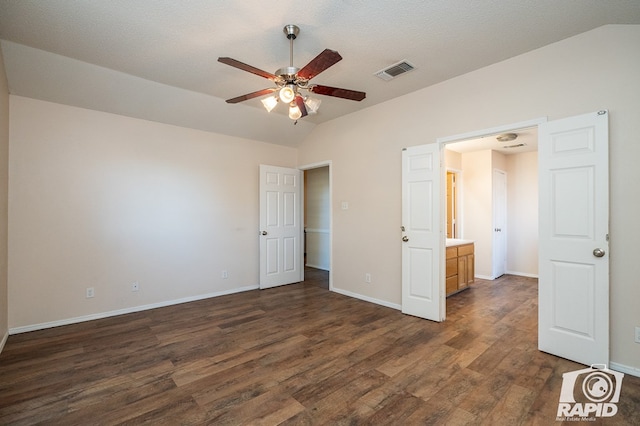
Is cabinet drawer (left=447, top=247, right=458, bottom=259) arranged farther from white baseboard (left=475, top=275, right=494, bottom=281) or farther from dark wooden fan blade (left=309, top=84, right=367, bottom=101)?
dark wooden fan blade (left=309, top=84, right=367, bottom=101)

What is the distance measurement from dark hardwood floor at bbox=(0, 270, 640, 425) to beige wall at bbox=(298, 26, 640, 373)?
28.5 inches

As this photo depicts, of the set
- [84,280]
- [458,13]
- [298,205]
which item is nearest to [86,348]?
[84,280]

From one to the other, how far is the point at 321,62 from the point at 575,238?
8.81 feet

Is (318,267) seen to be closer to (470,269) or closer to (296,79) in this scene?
(470,269)

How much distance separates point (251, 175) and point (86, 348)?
10.7 ft

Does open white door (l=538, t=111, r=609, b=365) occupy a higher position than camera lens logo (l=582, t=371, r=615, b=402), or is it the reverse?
open white door (l=538, t=111, r=609, b=365)

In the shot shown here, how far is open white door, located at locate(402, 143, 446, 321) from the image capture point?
11.6 feet

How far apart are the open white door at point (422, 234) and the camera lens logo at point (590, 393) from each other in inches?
54.0

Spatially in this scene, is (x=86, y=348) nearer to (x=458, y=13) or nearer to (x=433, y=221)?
(x=433, y=221)

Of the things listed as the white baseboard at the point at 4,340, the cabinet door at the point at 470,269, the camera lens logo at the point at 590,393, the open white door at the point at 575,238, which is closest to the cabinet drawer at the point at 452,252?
the cabinet door at the point at 470,269

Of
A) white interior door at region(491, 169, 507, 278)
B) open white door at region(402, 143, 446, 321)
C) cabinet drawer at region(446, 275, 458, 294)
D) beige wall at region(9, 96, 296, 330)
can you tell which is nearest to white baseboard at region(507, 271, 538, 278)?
white interior door at region(491, 169, 507, 278)

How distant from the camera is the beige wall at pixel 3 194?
2885 millimetres

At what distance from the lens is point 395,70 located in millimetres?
3232

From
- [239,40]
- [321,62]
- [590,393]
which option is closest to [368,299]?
[590,393]
